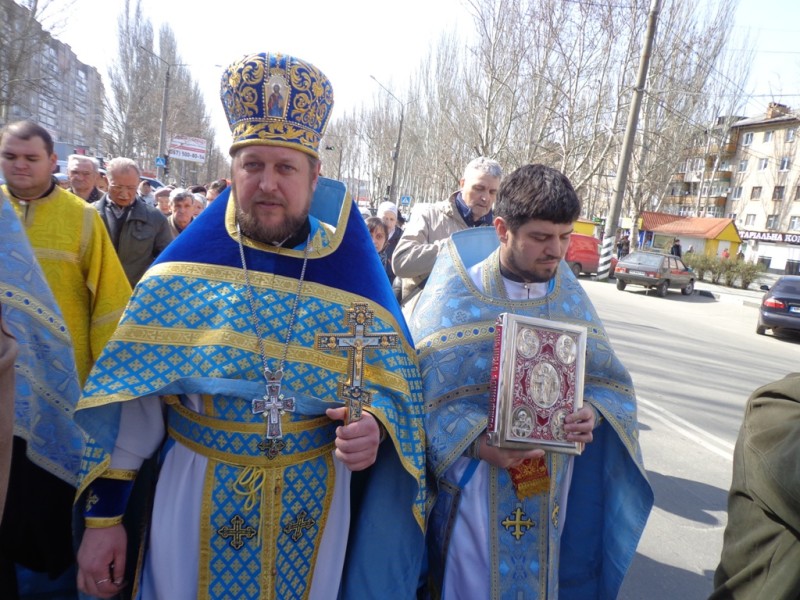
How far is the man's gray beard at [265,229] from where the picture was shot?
72.2 inches

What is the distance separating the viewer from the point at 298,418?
5.88 ft

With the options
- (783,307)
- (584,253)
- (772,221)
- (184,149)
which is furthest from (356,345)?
(772,221)

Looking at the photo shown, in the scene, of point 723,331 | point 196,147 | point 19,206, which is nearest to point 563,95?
point 723,331

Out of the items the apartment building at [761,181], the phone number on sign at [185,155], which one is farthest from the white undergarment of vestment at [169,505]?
the apartment building at [761,181]

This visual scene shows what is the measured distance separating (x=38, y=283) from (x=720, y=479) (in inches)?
197

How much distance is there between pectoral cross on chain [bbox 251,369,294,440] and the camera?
170cm

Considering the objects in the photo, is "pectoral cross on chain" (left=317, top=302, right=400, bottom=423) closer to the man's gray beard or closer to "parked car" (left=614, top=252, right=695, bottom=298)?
the man's gray beard

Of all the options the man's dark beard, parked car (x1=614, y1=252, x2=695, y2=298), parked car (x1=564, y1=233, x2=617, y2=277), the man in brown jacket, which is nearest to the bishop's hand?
the man's dark beard

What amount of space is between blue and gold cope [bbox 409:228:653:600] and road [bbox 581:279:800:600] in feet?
4.09

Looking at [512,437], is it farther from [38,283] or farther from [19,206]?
[19,206]

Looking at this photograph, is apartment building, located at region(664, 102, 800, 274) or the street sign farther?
apartment building, located at region(664, 102, 800, 274)

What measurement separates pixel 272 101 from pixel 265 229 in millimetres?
405

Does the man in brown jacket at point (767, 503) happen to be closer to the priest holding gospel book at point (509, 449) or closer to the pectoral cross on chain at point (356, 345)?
the priest holding gospel book at point (509, 449)

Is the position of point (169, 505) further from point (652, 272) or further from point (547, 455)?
point (652, 272)
